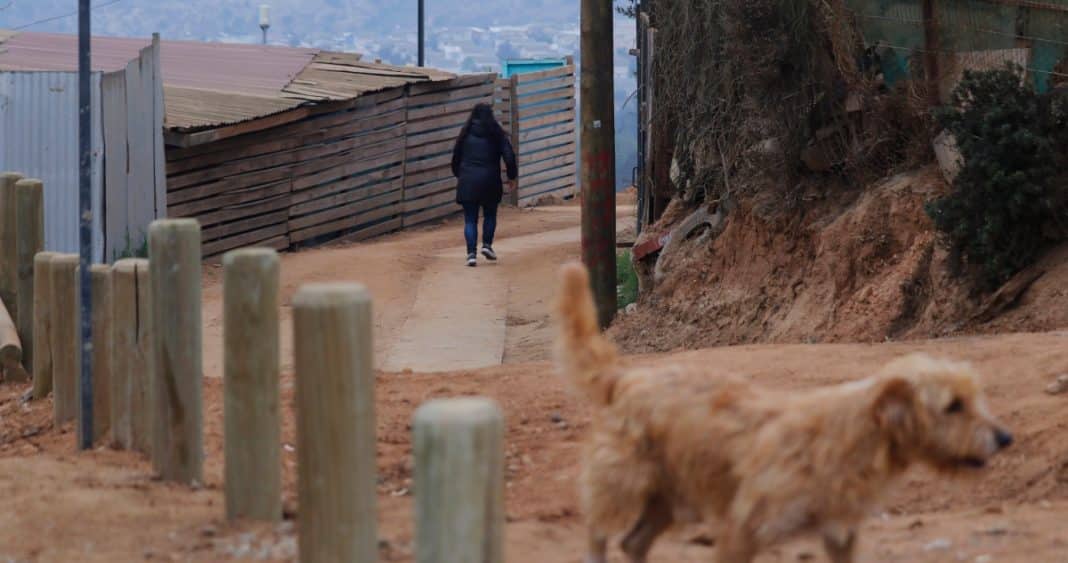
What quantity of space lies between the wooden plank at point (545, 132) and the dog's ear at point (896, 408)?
2380cm

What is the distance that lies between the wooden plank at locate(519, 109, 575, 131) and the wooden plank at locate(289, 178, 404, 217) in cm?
528

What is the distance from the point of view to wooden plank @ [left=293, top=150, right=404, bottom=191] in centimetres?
2070

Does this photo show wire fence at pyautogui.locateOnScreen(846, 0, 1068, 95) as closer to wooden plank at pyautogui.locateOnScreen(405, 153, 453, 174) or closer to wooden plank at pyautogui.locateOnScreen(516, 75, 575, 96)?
wooden plank at pyautogui.locateOnScreen(405, 153, 453, 174)

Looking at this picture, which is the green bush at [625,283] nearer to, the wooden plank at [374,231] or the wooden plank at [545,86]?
the wooden plank at [374,231]

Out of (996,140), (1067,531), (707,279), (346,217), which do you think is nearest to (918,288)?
(996,140)

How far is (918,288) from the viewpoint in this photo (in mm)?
10938

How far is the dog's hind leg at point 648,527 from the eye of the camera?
4751 millimetres

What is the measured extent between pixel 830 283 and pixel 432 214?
1308 cm

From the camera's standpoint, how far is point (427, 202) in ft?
79.0

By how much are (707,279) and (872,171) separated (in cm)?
205

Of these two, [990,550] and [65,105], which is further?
[65,105]

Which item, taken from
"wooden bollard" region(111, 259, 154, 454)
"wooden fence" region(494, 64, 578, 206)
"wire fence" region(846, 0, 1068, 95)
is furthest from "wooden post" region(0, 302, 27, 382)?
"wooden fence" region(494, 64, 578, 206)

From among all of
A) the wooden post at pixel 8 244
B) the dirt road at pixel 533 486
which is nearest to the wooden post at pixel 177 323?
the dirt road at pixel 533 486

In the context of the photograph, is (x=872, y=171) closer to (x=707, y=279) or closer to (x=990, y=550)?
(x=707, y=279)
